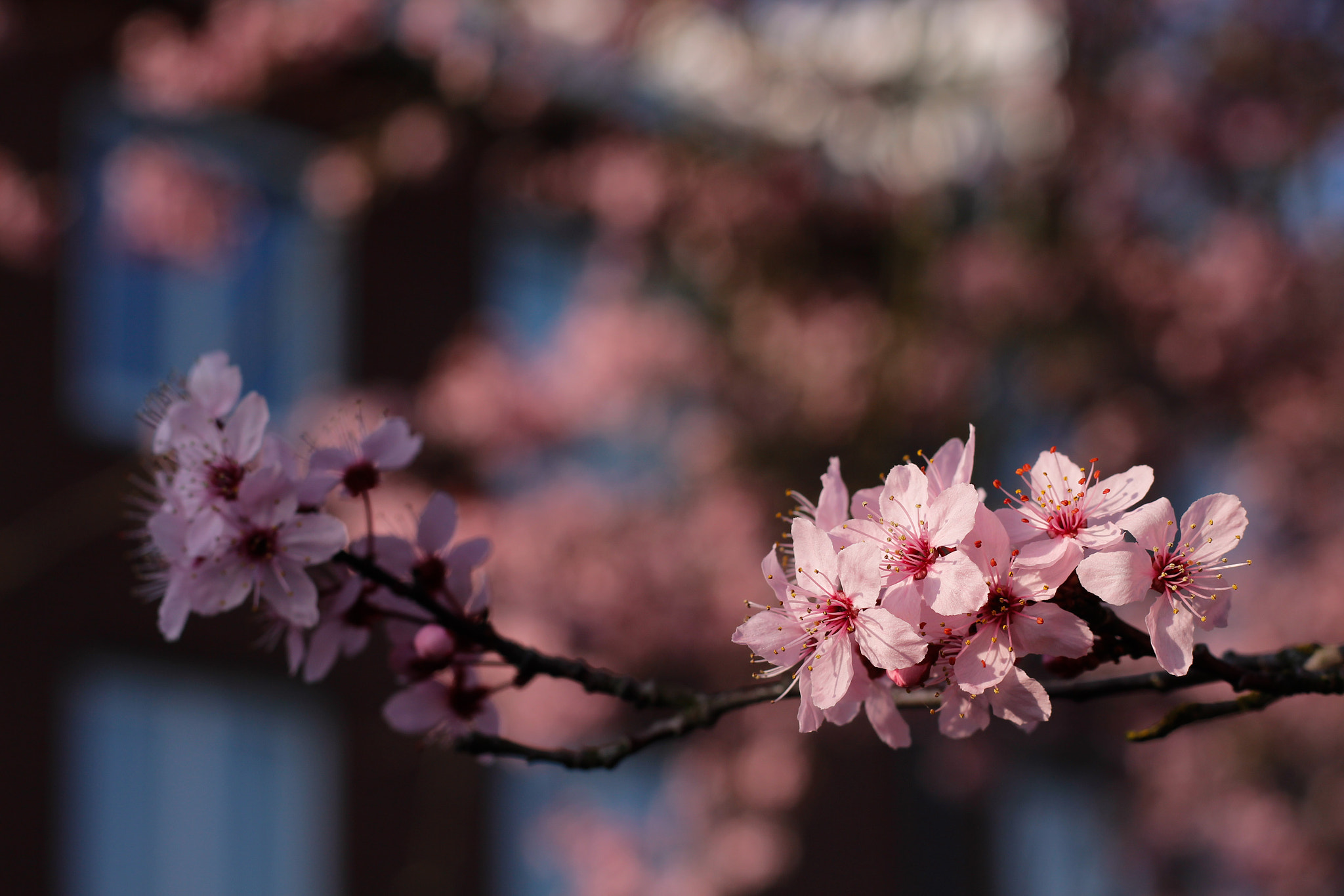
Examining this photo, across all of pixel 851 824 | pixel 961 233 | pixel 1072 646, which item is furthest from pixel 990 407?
pixel 851 824

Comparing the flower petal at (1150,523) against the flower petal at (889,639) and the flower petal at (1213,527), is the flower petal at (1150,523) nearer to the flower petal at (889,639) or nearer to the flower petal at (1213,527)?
the flower petal at (1213,527)

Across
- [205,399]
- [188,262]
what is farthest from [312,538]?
[188,262]

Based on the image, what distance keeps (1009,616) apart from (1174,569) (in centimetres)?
20

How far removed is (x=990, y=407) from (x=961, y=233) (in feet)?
6.01

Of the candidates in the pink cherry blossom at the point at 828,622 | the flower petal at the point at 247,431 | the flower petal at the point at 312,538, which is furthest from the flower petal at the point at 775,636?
the flower petal at the point at 247,431

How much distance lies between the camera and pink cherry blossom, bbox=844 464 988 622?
1.07 m

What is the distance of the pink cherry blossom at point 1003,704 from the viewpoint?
1.12 meters

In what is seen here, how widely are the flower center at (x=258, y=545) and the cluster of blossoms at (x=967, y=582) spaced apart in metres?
0.51

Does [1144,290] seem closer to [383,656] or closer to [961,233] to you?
[961,233]

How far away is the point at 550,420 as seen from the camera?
282 inches

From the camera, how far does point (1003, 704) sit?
3.69 ft

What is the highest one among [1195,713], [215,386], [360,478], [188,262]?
[188,262]

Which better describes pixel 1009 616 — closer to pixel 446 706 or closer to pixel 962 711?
pixel 962 711

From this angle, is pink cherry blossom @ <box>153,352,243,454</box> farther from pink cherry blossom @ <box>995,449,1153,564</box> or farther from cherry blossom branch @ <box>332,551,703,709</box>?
pink cherry blossom @ <box>995,449,1153,564</box>
